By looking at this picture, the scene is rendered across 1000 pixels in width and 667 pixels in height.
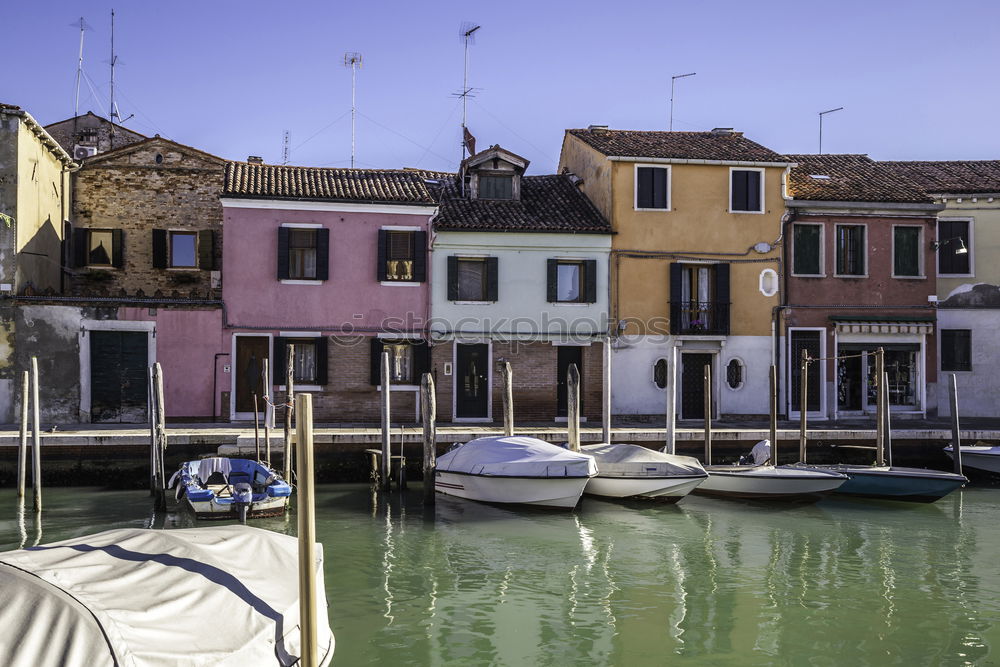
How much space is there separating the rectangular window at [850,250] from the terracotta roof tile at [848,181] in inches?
36.3

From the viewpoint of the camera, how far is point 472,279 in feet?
77.9

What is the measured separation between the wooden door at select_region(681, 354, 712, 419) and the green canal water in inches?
276

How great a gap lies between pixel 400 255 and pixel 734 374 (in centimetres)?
962

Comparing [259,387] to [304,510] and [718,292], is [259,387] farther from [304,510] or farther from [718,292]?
[304,510]

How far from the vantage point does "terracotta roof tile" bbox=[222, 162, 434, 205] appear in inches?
882

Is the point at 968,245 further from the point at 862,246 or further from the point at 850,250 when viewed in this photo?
the point at 850,250

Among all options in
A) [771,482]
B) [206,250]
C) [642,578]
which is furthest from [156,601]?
[206,250]

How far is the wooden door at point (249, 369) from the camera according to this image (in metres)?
22.1

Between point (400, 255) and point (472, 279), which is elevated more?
point (400, 255)

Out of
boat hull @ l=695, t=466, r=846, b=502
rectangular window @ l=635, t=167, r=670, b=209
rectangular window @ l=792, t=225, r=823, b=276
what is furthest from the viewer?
rectangular window @ l=792, t=225, r=823, b=276

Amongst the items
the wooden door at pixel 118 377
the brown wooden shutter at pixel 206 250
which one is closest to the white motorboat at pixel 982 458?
the brown wooden shutter at pixel 206 250

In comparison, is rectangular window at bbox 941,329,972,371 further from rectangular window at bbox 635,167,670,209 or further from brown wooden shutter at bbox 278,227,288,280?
brown wooden shutter at bbox 278,227,288,280

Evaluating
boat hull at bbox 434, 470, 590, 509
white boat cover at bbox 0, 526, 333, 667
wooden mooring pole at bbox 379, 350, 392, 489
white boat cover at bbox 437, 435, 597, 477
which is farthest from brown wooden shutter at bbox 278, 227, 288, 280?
white boat cover at bbox 0, 526, 333, 667

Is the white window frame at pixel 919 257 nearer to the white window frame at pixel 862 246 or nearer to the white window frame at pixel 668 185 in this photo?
the white window frame at pixel 862 246
